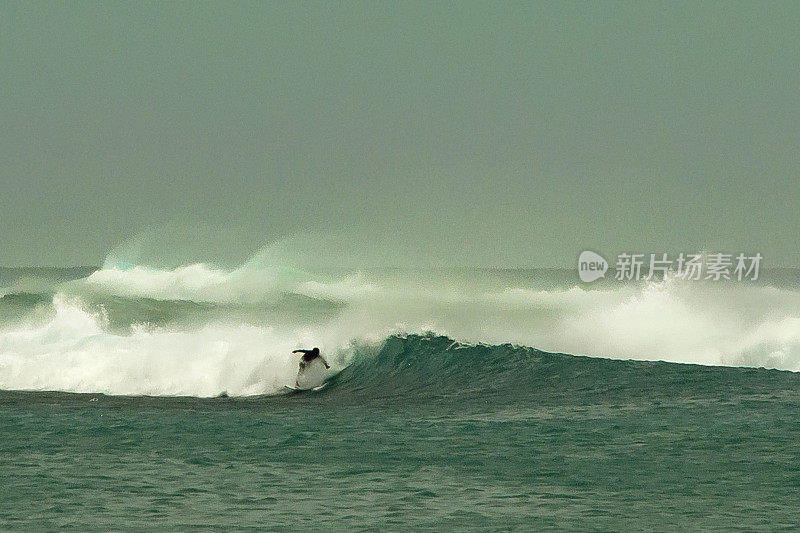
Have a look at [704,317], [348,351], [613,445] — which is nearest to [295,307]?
[348,351]

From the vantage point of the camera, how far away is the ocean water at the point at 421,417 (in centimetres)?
1043

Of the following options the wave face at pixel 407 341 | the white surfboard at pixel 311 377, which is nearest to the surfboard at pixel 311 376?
the white surfboard at pixel 311 377

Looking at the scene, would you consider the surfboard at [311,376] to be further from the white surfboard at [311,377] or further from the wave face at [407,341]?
the wave face at [407,341]

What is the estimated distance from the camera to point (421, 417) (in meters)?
16.5

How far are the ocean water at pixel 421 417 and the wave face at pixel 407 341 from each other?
9 cm

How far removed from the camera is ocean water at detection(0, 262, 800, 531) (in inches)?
411

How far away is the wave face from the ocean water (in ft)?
0.28

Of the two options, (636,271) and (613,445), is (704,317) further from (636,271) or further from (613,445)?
(613,445)

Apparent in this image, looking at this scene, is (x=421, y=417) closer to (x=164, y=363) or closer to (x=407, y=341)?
(x=407, y=341)

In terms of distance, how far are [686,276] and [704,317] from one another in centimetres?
345

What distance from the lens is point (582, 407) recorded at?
17047mm

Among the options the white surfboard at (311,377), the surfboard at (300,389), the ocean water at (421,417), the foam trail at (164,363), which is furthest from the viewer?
the foam trail at (164,363)

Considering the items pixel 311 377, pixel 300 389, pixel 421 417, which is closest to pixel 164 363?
pixel 311 377

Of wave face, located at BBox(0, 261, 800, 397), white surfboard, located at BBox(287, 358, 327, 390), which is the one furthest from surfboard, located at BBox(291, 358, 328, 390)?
wave face, located at BBox(0, 261, 800, 397)
